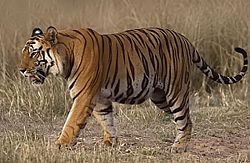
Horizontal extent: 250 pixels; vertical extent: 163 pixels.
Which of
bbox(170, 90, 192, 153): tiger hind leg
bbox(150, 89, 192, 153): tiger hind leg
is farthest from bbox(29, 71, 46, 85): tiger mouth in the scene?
bbox(170, 90, 192, 153): tiger hind leg

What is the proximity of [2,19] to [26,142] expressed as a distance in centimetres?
445

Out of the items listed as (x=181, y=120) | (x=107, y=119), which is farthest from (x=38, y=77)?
(x=181, y=120)

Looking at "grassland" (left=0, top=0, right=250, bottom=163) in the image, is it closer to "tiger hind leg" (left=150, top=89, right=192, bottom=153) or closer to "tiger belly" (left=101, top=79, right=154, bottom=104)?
"tiger hind leg" (left=150, top=89, right=192, bottom=153)

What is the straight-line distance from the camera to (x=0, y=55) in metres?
9.89

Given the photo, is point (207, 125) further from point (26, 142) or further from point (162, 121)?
point (26, 142)

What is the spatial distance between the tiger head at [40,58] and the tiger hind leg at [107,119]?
74cm

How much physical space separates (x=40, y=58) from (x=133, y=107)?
283 cm

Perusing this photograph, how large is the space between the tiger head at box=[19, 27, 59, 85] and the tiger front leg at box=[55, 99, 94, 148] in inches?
13.4

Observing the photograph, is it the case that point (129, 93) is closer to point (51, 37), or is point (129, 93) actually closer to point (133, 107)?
point (51, 37)

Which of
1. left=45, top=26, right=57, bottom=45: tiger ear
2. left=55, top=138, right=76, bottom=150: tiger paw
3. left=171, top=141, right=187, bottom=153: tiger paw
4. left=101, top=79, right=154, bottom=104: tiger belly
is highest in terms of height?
left=45, top=26, right=57, bottom=45: tiger ear

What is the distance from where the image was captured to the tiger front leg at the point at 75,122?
6236mm

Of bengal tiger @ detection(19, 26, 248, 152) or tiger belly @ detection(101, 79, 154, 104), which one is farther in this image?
tiger belly @ detection(101, 79, 154, 104)

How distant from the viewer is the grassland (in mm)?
6242

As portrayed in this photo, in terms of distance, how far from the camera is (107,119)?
23.0 ft
